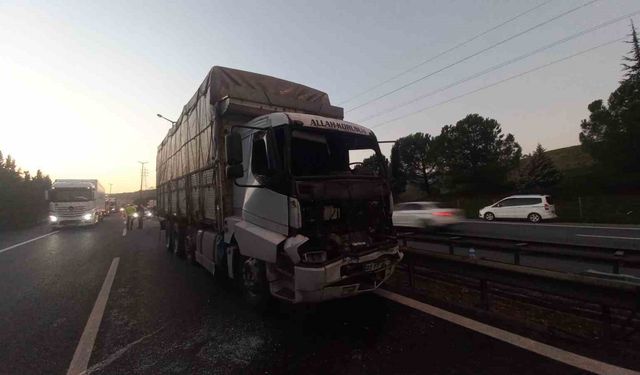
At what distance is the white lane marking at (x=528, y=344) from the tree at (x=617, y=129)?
38485mm

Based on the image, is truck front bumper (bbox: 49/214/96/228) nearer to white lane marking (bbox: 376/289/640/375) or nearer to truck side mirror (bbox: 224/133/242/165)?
truck side mirror (bbox: 224/133/242/165)

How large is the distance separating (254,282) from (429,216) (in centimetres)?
1197

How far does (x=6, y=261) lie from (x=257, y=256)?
10.6 meters

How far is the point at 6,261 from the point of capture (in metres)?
10.4

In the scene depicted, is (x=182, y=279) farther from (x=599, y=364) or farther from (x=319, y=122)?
(x=599, y=364)

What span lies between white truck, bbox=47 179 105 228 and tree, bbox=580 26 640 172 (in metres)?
45.9

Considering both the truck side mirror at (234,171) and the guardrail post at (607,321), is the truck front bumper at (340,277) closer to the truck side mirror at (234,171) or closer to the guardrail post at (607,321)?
the truck side mirror at (234,171)

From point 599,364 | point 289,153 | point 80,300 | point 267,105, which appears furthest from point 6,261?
point 599,364

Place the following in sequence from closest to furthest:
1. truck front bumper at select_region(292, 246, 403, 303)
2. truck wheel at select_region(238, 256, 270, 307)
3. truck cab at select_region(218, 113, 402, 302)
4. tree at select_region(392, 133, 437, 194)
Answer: truck front bumper at select_region(292, 246, 403, 303)
truck cab at select_region(218, 113, 402, 302)
truck wheel at select_region(238, 256, 270, 307)
tree at select_region(392, 133, 437, 194)

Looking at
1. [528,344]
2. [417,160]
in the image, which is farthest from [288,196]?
[417,160]

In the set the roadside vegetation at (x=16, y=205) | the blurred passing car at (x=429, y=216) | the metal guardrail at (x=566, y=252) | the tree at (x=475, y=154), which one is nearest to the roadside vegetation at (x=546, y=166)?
the tree at (x=475, y=154)

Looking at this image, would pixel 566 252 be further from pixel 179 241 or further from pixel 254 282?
pixel 179 241

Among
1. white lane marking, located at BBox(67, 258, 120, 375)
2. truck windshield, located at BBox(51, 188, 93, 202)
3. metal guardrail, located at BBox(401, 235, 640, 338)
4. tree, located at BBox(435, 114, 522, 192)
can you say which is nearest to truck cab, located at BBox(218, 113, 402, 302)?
metal guardrail, located at BBox(401, 235, 640, 338)

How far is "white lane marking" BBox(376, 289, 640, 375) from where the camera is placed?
2.86 meters
